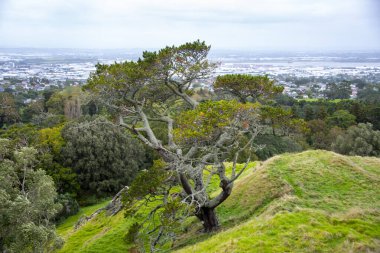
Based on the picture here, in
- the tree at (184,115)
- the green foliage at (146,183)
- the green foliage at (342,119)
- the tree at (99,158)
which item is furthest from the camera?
the green foliage at (342,119)

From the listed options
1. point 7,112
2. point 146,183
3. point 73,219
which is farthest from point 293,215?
point 7,112

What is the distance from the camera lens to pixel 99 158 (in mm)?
35219

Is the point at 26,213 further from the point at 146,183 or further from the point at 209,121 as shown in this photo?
the point at 209,121

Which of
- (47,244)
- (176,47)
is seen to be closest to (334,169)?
(176,47)

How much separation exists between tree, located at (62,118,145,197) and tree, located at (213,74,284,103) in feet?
70.8

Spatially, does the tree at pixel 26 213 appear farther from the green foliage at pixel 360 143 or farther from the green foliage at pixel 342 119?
the green foliage at pixel 342 119

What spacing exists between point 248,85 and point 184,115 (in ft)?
13.1

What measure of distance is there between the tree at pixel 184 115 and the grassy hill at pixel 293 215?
5.88 feet

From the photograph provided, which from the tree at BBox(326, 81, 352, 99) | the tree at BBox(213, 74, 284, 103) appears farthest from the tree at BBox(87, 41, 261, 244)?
the tree at BBox(326, 81, 352, 99)

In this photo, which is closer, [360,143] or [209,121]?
[209,121]

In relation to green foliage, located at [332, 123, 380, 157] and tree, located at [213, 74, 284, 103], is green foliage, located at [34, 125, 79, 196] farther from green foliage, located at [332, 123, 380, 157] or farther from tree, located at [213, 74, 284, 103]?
green foliage, located at [332, 123, 380, 157]

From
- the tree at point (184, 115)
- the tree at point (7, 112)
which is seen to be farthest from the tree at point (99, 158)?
the tree at point (7, 112)

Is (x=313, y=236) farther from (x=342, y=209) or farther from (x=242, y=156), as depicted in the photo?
(x=242, y=156)

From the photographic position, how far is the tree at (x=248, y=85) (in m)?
15.1
